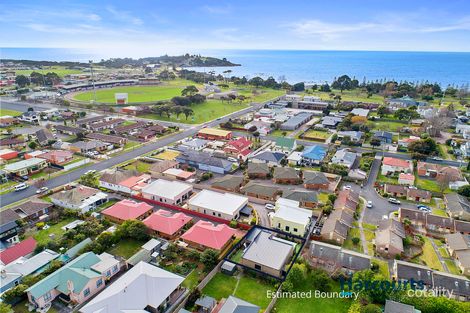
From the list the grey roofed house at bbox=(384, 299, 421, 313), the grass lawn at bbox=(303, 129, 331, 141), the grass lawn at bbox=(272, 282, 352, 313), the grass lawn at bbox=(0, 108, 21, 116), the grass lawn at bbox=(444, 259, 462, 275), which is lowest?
the grass lawn at bbox=(272, 282, 352, 313)

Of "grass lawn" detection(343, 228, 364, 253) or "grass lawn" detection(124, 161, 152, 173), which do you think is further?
"grass lawn" detection(124, 161, 152, 173)

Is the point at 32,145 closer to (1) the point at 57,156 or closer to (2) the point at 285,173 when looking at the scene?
(1) the point at 57,156

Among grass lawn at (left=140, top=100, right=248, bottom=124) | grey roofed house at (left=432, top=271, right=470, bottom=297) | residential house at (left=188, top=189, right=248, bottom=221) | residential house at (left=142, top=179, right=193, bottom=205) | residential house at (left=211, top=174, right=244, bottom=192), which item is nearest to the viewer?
grey roofed house at (left=432, top=271, right=470, bottom=297)

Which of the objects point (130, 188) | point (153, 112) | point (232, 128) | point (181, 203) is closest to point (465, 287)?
point (181, 203)

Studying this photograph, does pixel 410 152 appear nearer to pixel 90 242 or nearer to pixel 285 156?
pixel 285 156

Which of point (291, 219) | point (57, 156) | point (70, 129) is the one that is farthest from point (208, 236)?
point (70, 129)

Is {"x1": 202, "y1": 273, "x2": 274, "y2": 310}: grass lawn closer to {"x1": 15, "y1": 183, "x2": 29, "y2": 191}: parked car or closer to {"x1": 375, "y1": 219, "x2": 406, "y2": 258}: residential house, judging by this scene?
{"x1": 375, "y1": 219, "x2": 406, "y2": 258}: residential house

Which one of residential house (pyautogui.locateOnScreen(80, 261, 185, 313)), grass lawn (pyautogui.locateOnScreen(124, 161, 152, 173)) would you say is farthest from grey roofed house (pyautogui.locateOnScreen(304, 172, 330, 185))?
grass lawn (pyautogui.locateOnScreen(124, 161, 152, 173))
